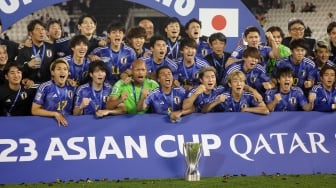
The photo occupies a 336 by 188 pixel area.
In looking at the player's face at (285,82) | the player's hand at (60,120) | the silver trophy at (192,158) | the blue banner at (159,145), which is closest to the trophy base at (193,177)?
the silver trophy at (192,158)

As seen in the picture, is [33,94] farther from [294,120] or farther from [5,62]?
[294,120]

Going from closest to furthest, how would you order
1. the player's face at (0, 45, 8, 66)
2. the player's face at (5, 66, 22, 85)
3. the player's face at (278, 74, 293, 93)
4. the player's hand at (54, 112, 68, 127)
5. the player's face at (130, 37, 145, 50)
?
the player's hand at (54, 112, 68, 127) → the player's face at (5, 66, 22, 85) → the player's face at (0, 45, 8, 66) → the player's face at (130, 37, 145, 50) → the player's face at (278, 74, 293, 93)

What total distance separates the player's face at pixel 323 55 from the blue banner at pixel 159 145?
860 millimetres

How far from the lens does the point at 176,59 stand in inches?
340

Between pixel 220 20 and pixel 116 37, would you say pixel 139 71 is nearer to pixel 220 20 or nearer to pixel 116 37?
pixel 116 37

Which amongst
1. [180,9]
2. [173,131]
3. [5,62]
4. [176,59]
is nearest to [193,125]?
[173,131]

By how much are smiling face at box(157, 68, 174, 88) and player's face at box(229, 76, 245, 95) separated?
0.83m

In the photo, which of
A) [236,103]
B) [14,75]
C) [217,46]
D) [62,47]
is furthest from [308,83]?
[14,75]

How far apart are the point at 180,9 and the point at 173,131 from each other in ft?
5.65

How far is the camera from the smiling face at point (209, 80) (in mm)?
8305

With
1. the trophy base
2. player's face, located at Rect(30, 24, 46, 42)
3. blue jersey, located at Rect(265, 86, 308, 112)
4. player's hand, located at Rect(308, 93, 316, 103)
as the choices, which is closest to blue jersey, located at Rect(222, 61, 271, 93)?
blue jersey, located at Rect(265, 86, 308, 112)

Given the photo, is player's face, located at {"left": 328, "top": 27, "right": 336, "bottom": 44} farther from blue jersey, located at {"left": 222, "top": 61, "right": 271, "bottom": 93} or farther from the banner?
blue jersey, located at {"left": 222, "top": 61, "right": 271, "bottom": 93}

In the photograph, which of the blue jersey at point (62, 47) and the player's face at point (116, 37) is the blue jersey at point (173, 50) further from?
the blue jersey at point (62, 47)

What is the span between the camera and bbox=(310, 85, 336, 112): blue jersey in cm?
869
